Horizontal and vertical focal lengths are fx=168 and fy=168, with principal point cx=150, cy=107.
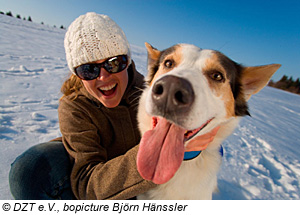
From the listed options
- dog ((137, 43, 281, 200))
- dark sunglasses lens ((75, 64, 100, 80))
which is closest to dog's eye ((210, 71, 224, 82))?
dog ((137, 43, 281, 200))

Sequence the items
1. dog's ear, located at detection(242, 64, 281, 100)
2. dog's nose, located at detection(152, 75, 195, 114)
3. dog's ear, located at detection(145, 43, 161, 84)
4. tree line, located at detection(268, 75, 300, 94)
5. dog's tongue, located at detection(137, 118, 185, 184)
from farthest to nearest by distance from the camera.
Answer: tree line, located at detection(268, 75, 300, 94) → dog's ear, located at detection(145, 43, 161, 84) → dog's ear, located at detection(242, 64, 281, 100) → dog's tongue, located at detection(137, 118, 185, 184) → dog's nose, located at detection(152, 75, 195, 114)

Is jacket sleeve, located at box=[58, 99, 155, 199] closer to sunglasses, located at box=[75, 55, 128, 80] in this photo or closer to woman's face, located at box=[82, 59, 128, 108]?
woman's face, located at box=[82, 59, 128, 108]

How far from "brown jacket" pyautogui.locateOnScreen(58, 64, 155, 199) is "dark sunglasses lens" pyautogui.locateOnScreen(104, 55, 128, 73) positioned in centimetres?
42

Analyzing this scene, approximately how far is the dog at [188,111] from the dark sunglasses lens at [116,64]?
0.41 meters

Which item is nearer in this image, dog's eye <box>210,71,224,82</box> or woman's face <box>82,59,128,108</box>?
dog's eye <box>210,71,224,82</box>

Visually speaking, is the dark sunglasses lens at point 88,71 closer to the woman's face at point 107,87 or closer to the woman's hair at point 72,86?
the woman's face at point 107,87

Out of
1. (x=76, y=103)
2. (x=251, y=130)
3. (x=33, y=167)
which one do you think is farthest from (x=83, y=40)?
(x=251, y=130)

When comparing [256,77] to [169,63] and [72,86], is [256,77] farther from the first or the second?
[72,86]

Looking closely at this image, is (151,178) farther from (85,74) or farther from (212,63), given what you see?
(85,74)

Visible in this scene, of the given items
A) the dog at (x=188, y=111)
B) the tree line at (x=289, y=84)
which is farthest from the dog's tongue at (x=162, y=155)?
the tree line at (x=289, y=84)

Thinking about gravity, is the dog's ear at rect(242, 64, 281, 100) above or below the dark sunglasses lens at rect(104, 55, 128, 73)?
above

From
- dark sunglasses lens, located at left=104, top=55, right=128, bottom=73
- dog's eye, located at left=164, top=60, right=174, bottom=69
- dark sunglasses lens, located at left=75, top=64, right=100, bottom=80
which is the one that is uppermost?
dog's eye, located at left=164, top=60, right=174, bottom=69

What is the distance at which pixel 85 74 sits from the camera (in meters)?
2.10

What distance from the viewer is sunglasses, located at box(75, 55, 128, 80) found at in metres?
2.09
